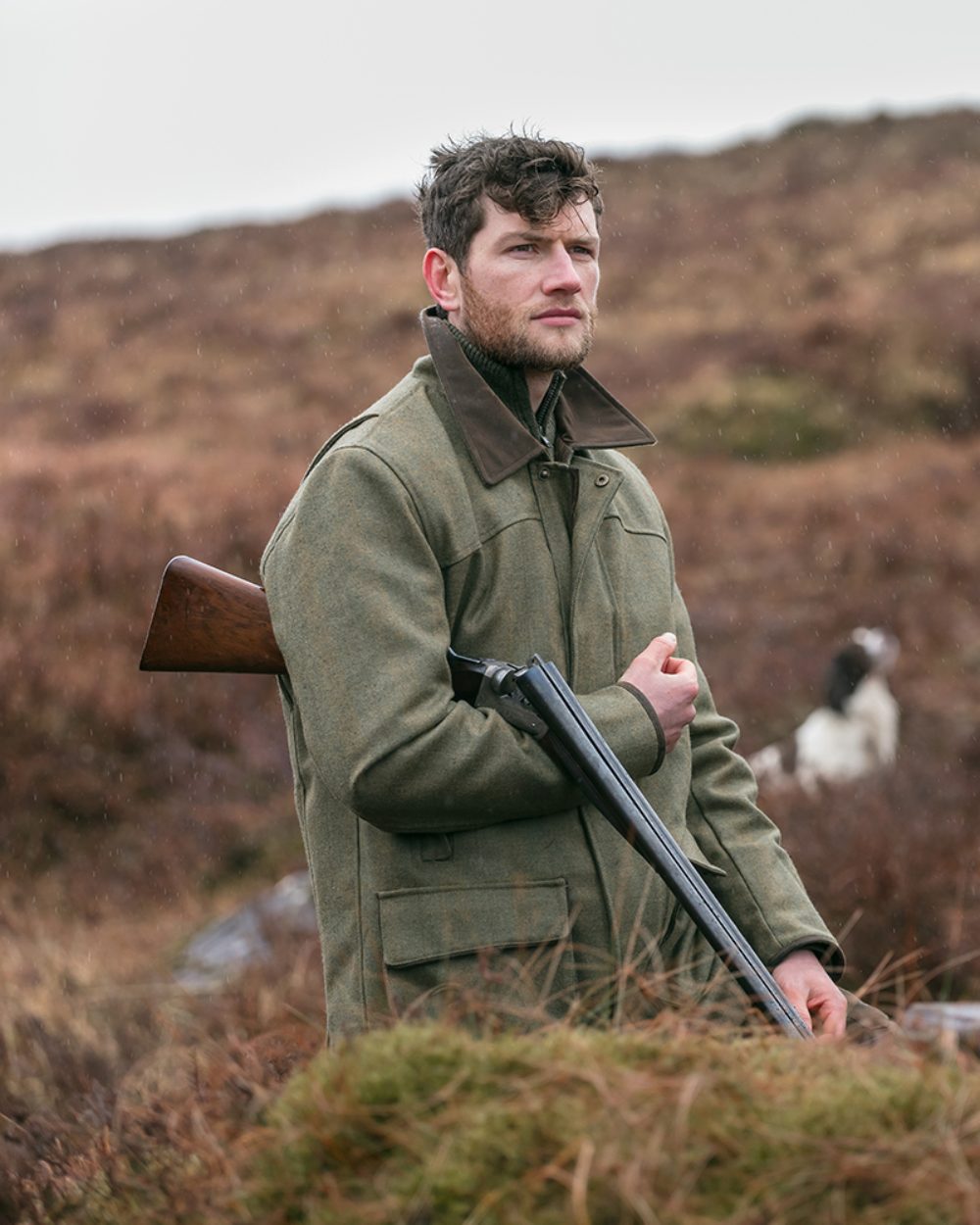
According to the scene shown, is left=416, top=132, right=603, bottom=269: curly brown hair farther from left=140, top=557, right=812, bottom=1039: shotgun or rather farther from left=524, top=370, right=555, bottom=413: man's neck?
left=140, top=557, right=812, bottom=1039: shotgun

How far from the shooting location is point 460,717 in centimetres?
269

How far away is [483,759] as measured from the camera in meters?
2.68

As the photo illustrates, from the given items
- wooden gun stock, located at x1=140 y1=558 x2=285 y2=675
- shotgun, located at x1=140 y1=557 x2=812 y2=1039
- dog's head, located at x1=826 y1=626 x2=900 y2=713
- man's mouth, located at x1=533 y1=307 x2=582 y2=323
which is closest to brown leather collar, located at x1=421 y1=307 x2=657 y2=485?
man's mouth, located at x1=533 y1=307 x2=582 y2=323

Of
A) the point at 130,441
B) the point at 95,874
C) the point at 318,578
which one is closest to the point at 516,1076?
the point at 318,578

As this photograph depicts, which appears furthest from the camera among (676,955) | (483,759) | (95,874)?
(95,874)

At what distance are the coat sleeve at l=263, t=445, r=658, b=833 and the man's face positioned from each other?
1.31 ft

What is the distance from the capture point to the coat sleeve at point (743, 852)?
309 cm

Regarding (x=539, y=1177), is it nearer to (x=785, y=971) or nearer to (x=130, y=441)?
(x=785, y=971)

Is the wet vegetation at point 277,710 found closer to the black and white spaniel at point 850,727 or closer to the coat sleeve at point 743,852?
the coat sleeve at point 743,852

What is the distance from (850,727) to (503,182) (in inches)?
297

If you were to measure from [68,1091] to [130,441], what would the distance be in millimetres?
17324

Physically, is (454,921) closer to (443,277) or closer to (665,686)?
(665,686)

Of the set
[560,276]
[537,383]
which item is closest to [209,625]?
[537,383]

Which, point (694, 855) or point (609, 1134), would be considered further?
point (694, 855)
